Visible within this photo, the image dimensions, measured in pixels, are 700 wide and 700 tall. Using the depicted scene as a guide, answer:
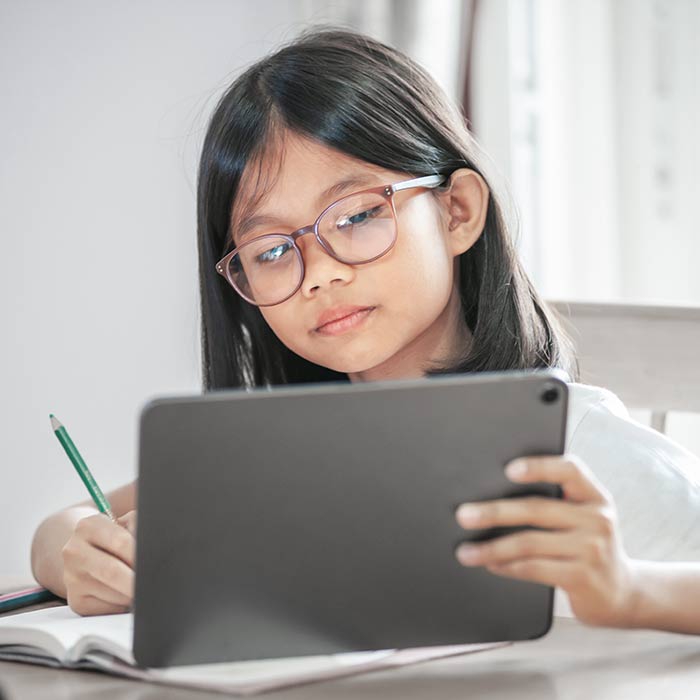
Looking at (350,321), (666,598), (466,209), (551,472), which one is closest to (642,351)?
(466,209)

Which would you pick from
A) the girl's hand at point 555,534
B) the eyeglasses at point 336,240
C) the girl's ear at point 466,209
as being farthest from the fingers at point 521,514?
the girl's ear at point 466,209

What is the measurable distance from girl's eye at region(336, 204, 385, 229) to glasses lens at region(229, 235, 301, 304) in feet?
0.19

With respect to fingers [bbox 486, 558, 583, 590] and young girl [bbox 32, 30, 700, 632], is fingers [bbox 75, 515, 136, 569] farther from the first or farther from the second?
fingers [bbox 486, 558, 583, 590]

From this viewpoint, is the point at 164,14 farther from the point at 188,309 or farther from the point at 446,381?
the point at 446,381

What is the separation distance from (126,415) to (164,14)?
102 centimetres

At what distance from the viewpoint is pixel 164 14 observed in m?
2.73

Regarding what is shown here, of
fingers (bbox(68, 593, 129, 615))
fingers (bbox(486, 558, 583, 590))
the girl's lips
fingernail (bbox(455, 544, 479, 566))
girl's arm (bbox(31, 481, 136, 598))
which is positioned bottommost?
girl's arm (bbox(31, 481, 136, 598))

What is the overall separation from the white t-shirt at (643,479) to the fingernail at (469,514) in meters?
0.33

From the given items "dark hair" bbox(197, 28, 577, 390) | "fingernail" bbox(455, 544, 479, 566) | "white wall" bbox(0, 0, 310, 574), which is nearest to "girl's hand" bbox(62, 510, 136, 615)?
"fingernail" bbox(455, 544, 479, 566)

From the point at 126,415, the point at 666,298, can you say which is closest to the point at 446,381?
the point at 666,298

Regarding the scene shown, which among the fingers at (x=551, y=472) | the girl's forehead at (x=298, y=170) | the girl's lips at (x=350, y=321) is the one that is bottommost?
the fingers at (x=551, y=472)

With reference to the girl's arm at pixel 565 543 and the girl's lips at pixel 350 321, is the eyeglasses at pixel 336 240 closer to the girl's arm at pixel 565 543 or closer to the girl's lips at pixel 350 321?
the girl's lips at pixel 350 321

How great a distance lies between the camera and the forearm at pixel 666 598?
69 cm

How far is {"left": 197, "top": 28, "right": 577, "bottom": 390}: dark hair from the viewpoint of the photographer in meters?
1.13
